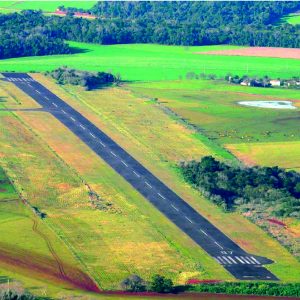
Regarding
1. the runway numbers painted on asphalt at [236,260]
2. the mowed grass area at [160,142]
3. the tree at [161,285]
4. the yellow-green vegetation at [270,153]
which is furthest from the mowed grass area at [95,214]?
the yellow-green vegetation at [270,153]

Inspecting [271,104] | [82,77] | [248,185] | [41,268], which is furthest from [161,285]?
[82,77]

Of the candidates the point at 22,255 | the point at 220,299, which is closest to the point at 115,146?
the point at 22,255

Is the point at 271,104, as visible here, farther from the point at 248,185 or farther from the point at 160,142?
the point at 248,185

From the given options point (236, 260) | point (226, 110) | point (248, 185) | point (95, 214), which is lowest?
point (226, 110)

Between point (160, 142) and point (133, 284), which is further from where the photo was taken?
point (160, 142)

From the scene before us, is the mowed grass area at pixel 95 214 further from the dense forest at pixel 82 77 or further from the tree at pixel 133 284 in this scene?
the dense forest at pixel 82 77

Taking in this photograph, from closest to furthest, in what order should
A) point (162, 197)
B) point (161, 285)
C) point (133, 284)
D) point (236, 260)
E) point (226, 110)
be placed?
1. point (161, 285)
2. point (133, 284)
3. point (236, 260)
4. point (162, 197)
5. point (226, 110)

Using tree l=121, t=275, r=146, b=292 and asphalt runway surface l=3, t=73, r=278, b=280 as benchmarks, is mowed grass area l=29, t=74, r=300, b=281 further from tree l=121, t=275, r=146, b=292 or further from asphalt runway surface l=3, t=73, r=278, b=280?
tree l=121, t=275, r=146, b=292
